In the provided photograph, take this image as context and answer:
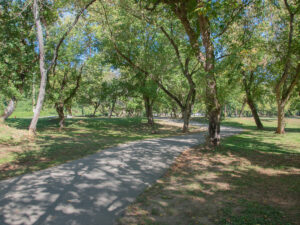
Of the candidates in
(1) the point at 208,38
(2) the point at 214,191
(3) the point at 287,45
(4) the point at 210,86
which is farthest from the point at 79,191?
(3) the point at 287,45

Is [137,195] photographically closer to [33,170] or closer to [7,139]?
[33,170]

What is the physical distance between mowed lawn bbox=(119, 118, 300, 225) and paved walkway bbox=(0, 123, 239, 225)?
39 centimetres

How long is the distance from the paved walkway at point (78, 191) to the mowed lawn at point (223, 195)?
0.39m

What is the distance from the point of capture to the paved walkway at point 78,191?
3705 millimetres

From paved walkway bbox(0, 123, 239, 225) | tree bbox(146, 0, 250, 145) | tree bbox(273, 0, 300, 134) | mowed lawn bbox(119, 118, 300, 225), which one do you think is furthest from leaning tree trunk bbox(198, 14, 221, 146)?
tree bbox(273, 0, 300, 134)

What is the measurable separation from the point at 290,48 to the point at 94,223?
12.7m

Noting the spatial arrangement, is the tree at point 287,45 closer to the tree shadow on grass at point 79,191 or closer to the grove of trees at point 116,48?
the grove of trees at point 116,48

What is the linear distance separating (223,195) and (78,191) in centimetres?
325

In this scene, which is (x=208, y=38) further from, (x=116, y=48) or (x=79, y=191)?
(x=116, y=48)

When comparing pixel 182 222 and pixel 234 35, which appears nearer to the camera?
pixel 182 222

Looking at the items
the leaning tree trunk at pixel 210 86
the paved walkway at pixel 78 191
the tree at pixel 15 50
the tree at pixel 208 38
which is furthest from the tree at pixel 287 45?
the tree at pixel 15 50

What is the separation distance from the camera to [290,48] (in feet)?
37.4

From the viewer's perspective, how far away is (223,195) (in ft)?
15.4

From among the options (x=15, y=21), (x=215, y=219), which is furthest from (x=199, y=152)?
(x=15, y=21)
